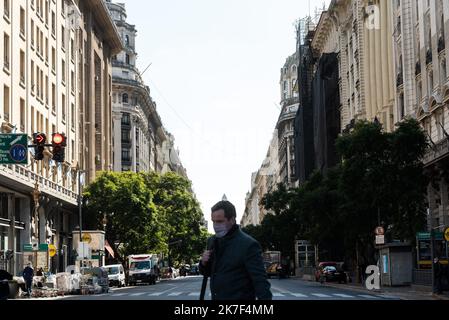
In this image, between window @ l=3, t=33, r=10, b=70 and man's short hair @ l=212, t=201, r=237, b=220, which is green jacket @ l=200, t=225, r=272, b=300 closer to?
man's short hair @ l=212, t=201, r=237, b=220

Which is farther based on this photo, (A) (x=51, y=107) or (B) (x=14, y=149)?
(A) (x=51, y=107)

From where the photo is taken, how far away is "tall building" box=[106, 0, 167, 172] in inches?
5138

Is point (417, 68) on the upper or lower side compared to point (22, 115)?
upper

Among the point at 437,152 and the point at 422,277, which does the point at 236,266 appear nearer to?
the point at 422,277

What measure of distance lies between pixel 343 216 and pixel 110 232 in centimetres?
3316

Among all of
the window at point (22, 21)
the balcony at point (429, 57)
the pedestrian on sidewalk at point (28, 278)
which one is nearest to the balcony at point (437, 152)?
the balcony at point (429, 57)

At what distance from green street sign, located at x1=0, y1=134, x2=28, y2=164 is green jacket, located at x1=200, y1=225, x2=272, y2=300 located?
2668cm

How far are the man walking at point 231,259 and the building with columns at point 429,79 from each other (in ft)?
133

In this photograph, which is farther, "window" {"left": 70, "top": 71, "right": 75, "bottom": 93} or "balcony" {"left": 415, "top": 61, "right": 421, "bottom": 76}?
"window" {"left": 70, "top": 71, "right": 75, "bottom": 93}

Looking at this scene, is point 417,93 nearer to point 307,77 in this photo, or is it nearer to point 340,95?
point 340,95

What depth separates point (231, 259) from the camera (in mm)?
6953

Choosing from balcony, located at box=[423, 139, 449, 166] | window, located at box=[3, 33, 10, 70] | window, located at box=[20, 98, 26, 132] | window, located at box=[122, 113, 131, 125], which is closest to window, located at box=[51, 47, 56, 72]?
window, located at box=[20, 98, 26, 132]

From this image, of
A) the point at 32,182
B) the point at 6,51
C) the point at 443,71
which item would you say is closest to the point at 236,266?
the point at 443,71

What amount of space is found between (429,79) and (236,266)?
5029 cm
